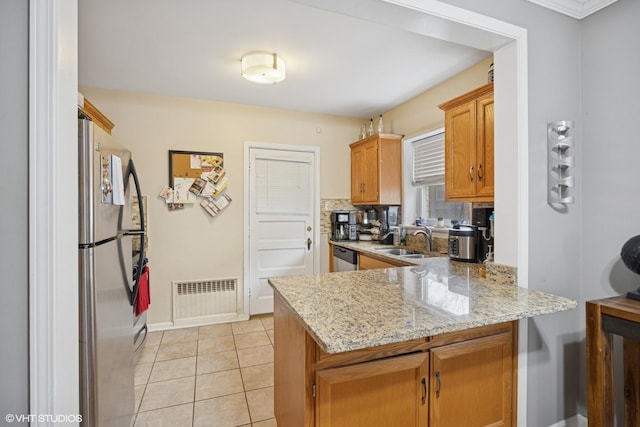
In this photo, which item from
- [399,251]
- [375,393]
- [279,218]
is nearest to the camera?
[375,393]

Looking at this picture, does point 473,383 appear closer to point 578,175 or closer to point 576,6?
point 578,175

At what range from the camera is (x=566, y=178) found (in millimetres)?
1644

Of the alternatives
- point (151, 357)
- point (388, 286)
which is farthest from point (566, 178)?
point (151, 357)

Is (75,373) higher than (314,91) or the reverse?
the reverse

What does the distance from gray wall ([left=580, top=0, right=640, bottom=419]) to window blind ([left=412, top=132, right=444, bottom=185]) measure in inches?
57.6

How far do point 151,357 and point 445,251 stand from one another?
2.94 metres

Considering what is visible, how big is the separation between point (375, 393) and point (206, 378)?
1731 millimetres

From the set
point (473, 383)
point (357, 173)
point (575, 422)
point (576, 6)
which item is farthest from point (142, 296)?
point (576, 6)

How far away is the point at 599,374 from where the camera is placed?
1349 millimetres

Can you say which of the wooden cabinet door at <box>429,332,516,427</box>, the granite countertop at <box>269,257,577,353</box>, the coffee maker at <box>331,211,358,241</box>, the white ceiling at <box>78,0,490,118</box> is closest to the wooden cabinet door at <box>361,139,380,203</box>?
the coffee maker at <box>331,211,358,241</box>

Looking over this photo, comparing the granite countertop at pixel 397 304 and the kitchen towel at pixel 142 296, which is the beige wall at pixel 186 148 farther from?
the granite countertop at pixel 397 304

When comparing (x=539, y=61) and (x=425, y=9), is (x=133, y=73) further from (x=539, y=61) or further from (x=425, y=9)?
(x=539, y=61)

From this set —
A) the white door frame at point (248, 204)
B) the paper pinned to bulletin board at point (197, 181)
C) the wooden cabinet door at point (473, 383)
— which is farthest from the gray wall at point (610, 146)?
the paper pinned to bulletin board at point (197, 181)
